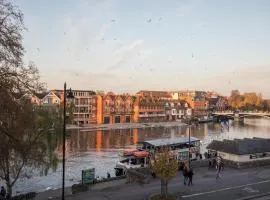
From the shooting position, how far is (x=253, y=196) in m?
29.3

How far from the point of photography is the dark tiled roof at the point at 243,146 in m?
41.3

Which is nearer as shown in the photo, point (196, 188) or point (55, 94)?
point (196, 188)

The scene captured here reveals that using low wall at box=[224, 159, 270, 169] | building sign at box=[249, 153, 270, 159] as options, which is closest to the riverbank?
low wall at box=[224, 159, 270, 169]

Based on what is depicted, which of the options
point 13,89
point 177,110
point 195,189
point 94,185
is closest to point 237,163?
point 195,189

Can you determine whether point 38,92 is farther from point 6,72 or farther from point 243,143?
point 243,143

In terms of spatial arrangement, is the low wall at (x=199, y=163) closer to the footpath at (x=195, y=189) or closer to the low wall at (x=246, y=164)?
the low wall at (x=246, y=164)

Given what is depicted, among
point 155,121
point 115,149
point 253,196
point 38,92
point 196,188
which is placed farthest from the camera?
point 155,121

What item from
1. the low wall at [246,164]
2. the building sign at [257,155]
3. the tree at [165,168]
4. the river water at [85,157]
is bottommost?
the river water at [85,157]

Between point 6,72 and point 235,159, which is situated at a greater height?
point 6,72

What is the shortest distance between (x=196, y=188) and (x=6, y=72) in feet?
59.7

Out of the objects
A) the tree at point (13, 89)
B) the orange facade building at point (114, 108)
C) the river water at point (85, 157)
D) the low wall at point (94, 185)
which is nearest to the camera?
the tree at point (13, 89)

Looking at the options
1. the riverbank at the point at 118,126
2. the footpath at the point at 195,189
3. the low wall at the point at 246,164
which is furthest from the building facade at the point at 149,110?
the footpath at the point at 195,189

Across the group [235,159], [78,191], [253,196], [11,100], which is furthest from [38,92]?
[235,159]

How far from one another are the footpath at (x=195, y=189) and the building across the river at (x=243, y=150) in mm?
3951
